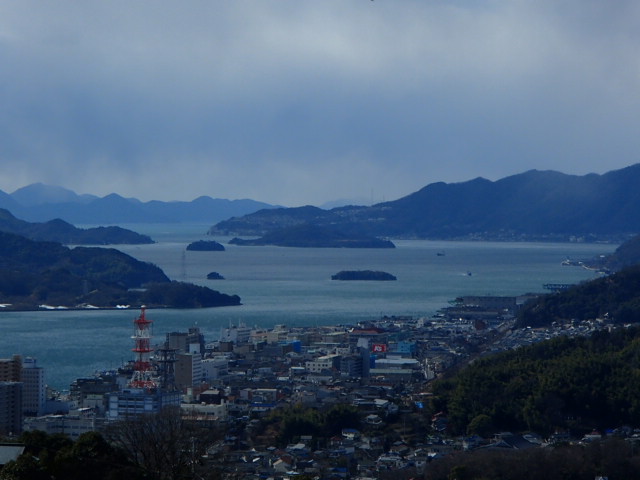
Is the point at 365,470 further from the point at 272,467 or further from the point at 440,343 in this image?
the point at 440,343

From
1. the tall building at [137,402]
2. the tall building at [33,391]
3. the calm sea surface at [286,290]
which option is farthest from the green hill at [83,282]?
the tall building at [137,402]

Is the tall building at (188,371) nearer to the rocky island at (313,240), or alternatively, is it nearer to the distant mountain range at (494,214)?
the rocky island at (313,240)

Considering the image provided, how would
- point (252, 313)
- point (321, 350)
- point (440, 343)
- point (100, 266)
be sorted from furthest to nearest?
1. point (100, 266)
2. point (252, 313)
3. point (440, 343)
4. point (321, 350)

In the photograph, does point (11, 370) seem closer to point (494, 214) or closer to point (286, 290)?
point (286, 290)

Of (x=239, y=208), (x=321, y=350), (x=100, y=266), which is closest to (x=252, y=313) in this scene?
(x=321, y=350)

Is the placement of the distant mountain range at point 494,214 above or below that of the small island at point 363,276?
above

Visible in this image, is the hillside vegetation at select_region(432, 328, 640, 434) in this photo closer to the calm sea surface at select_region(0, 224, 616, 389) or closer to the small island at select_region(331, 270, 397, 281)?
the calm sea surface at select_region(0, 224, 616, 389)
